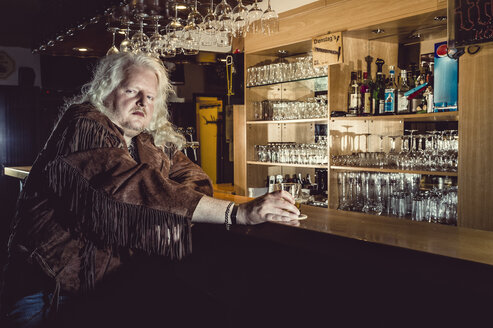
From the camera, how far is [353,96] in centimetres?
378

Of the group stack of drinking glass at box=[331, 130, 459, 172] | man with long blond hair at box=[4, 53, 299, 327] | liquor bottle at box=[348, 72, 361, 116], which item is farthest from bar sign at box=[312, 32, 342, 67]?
man with long blond hair at box=[4, 53, 299, 327]

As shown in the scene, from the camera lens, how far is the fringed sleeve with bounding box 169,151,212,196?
2086mm

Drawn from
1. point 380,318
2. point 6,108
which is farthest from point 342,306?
point 6,108

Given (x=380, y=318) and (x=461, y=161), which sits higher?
(x=461, y=161)

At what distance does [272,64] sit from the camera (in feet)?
14.7

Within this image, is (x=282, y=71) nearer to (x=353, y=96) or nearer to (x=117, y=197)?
(x=353, y=96)

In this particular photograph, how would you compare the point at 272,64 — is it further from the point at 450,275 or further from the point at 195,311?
the point at 450,275

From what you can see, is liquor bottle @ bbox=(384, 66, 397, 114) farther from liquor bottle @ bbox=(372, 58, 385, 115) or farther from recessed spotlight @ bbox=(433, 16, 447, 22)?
recessed spotlight @ bbox=(433, 16, 447, 22)

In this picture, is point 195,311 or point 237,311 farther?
point 195,311

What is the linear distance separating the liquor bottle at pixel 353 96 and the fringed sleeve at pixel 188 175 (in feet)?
6.36

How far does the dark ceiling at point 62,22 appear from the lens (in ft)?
11.6

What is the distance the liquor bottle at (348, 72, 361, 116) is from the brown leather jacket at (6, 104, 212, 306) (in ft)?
8.28

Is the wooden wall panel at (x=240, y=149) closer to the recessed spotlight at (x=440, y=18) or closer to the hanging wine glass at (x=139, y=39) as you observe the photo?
the hanging wine glass at (x=139, y=39)

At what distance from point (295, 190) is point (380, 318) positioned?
63 cm
